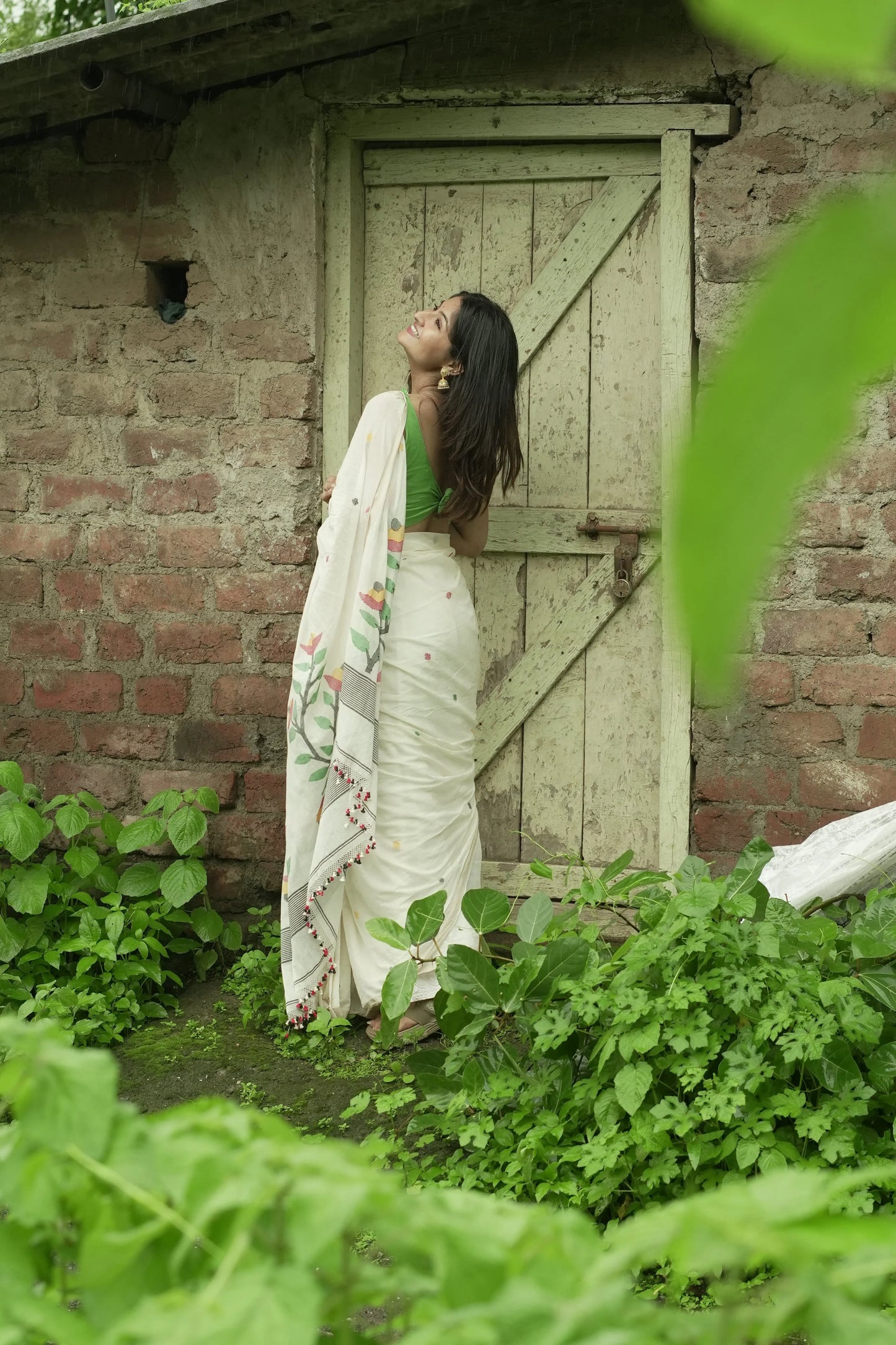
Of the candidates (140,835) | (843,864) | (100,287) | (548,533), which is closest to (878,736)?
(843,864)

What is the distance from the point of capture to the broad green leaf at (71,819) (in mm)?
3809

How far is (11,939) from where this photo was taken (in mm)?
3725

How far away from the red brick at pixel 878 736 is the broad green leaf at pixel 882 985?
117 centimetres

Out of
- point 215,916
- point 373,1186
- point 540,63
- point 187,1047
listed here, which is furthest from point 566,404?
point 373,1186

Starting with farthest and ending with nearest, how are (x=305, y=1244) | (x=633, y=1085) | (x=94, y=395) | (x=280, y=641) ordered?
(x=94, y=395) < (x=280, y=641) < (x=633, y=1085) < (x=305, y=1244)

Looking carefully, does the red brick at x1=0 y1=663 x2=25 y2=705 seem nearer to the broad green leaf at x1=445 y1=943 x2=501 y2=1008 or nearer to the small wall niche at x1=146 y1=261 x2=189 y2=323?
the small wall niche at x1=146 y1=261 x2=189 y2=323

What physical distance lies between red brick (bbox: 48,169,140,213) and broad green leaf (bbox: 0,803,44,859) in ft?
6.33

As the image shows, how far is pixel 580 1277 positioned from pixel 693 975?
2055mm

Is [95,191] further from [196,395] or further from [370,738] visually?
[370,738]

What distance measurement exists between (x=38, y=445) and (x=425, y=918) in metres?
2.31

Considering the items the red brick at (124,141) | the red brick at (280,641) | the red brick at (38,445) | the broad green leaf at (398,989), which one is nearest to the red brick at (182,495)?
the red brick at (38,445)

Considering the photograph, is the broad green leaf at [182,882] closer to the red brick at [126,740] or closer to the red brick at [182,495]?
the red brick at [126,740]

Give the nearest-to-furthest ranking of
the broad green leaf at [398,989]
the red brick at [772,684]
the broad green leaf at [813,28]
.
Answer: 1. the broad green leaf at [813,28]
2. the broad green leaf at [398,989]
3. the red brick at [772,684]

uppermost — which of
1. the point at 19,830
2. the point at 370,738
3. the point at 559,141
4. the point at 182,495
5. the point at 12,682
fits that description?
the point at 559,141
